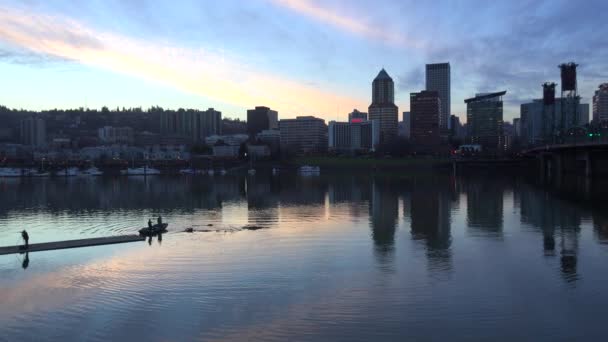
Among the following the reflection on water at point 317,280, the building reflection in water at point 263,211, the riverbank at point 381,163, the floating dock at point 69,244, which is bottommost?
the reflection on water at point 317,280

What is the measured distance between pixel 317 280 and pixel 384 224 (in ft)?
55.1

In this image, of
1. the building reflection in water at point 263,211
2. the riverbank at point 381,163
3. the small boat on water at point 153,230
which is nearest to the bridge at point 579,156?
the riverbank at point 381,163

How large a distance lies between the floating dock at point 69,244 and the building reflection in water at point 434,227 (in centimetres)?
1764

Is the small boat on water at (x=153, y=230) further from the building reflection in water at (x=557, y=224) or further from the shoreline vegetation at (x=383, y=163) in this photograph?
the shoreline vegetation at (x=383, y=163)

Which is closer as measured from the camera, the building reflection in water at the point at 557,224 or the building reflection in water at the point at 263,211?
the building reflection in water at the point at 557,224

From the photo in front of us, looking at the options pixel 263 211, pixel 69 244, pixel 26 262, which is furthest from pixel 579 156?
pixel 26 262

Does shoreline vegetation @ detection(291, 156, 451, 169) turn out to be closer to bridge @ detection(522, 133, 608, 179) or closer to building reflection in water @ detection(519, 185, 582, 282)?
bridge @ detection(522, 133, 608, 179)

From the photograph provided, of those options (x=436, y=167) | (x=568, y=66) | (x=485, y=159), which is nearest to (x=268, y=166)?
(x=436, y=167)

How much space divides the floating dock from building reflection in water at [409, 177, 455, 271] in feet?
57.9

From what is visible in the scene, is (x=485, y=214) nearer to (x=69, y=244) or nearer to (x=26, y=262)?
(x=69, y=244)

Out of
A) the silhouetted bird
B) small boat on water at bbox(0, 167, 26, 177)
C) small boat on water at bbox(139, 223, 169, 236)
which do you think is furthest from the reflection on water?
small boat on water at bbox(0, 167, 26, 177)

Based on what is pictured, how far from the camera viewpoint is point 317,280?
2059 cm

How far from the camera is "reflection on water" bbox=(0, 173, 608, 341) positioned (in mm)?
15383

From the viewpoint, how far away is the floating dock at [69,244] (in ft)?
87.5
